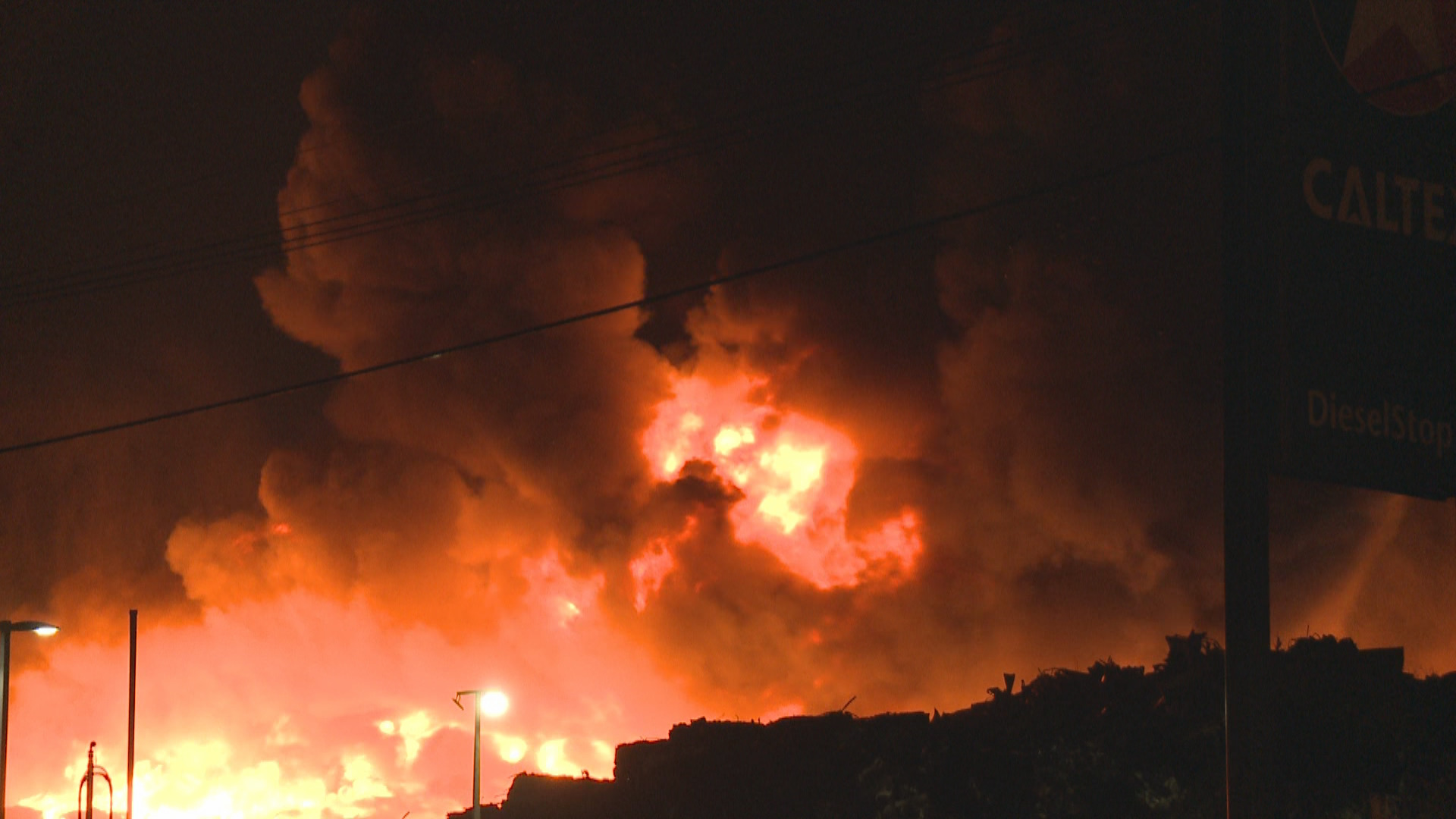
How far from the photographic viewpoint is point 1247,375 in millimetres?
7160

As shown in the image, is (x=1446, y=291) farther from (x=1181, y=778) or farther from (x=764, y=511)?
(x=764, y=511)

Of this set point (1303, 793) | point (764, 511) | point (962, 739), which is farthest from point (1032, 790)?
point (764, 511)

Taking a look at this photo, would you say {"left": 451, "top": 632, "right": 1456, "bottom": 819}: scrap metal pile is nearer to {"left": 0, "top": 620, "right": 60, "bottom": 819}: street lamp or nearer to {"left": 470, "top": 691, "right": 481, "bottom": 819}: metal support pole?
{"left": 470, "top": 691, "right": 481, "bottom": 819}: metal support pole

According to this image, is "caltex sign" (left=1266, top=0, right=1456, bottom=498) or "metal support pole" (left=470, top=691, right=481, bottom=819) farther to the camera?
"metal support pole" (left=470, top=691, right=481, bottom=819)

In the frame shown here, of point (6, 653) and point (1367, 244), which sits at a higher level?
point (1367, 244)

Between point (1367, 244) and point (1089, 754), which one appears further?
point (1089, 754)

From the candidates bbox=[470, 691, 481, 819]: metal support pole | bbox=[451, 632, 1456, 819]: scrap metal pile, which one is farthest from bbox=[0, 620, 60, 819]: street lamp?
bbox=[451, 632, 1456, 819]: scrap metal pile

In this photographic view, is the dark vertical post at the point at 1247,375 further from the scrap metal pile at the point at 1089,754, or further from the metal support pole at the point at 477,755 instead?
the metal support pole at the point at 477,755

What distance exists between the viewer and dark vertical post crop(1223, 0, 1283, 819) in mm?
7027

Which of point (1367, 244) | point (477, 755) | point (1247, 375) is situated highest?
point (1367, 244)

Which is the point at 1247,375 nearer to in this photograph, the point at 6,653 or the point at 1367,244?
the point at 1367,244

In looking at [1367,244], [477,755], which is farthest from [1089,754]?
[1367,244]

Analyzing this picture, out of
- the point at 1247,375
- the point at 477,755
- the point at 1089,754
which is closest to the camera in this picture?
the point at 1247,375

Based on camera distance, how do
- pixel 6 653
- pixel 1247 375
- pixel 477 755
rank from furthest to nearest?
pixel 477 755 → pixel 6 653 → pixel 1247 375
